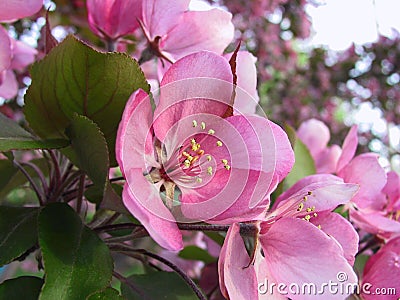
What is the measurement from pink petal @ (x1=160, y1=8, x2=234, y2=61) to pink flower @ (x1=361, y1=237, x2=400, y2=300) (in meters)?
0.36

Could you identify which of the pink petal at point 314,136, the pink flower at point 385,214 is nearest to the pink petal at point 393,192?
the pink flower at point 385,214

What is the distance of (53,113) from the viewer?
58 cm

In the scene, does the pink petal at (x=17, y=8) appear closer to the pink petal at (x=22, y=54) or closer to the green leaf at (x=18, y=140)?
the green leaf at (x=18, y=140)

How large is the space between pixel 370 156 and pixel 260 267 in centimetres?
30

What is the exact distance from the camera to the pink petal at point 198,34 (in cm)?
67

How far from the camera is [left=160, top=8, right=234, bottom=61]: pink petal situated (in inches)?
26.5

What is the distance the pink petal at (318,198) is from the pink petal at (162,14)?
10.8 inches

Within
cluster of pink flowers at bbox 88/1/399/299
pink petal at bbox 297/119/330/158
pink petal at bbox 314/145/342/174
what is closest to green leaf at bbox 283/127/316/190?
pink petal at bbox 314/145/342/174

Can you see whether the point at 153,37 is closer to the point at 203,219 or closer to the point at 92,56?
the point at 92,56

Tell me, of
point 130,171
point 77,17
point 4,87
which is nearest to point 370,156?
point 130,171

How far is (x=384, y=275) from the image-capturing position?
66cm

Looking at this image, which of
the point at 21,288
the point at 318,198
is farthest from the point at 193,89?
the point at 21,288

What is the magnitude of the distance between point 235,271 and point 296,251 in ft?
0.23

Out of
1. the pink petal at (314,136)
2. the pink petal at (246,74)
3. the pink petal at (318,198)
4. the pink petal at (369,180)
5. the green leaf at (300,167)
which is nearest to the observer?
the pink petal at (318,198)
